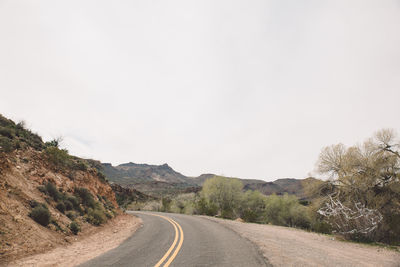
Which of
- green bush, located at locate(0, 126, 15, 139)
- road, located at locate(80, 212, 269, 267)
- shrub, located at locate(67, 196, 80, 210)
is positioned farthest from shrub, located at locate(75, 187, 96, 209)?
road, located at locate(80, 212, 269, 267)

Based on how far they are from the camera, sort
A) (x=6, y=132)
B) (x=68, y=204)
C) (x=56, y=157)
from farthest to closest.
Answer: (x=56, y=157)
(x=6, y=132)
(x=68, y=204)

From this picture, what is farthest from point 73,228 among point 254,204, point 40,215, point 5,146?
point 254,204

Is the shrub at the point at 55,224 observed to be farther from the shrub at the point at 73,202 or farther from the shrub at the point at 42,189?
the shrub at the point at 73,202

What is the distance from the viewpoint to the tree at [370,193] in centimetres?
1156

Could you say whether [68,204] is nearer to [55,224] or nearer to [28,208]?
[55,224]

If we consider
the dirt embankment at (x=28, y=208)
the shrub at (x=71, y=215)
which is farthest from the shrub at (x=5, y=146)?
the shrub at (x=71, y=215)

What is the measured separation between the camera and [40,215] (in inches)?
321

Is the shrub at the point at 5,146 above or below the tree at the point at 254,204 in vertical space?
above

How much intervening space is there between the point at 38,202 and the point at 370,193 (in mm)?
20459

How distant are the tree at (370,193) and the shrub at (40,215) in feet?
48.1

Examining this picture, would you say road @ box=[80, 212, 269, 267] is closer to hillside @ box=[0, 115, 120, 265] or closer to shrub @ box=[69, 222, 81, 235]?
hillside @ box=[0, 115, 120, 265]

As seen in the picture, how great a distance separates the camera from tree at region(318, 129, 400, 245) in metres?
11.6

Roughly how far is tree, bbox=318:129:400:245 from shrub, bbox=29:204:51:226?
1465 centimetres

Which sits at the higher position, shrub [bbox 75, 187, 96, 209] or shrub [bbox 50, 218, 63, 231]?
shrub [bbox 75, 187, 96, 209]
